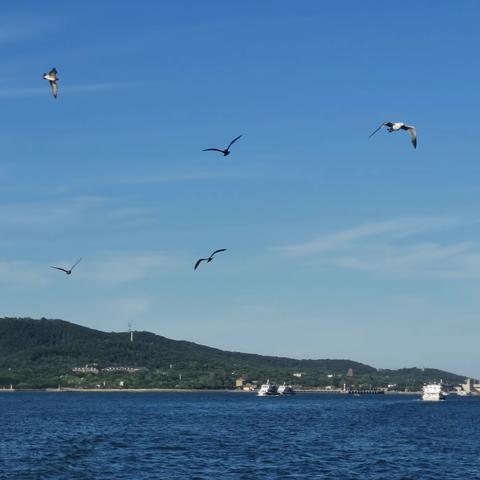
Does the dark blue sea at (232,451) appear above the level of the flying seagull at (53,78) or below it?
below

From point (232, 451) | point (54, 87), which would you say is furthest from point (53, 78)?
point (232, 451)

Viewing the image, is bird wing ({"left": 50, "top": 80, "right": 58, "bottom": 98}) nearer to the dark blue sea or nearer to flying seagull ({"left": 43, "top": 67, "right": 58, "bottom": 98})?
flying seagull ({"left": 43, "top": 67, "right": 58, "bottom": 98})

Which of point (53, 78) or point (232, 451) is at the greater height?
point (53, 78)

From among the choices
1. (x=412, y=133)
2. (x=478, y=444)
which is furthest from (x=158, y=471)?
(x=478, y=444)

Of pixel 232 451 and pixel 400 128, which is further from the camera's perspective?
pixel 232 451

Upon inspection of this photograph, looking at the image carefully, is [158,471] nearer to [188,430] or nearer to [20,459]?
[20,459]

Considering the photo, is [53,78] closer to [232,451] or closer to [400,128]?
[400,128]

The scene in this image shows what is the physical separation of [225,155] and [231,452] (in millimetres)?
47848

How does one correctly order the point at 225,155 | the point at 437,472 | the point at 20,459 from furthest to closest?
the point at 20,459, the point at 437,472, the point at 225,155

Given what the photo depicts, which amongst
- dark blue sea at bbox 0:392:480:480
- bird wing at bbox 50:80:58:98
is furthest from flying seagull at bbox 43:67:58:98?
dark blue sea at bbox 0:392:480:480

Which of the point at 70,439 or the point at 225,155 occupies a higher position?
the point at 225,155

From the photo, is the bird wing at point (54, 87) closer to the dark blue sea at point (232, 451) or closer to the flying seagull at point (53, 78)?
the flying seagull at point (53, 78)

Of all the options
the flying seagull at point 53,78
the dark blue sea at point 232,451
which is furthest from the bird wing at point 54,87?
the dark blue sea at point 232,451

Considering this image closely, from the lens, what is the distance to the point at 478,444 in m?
128
